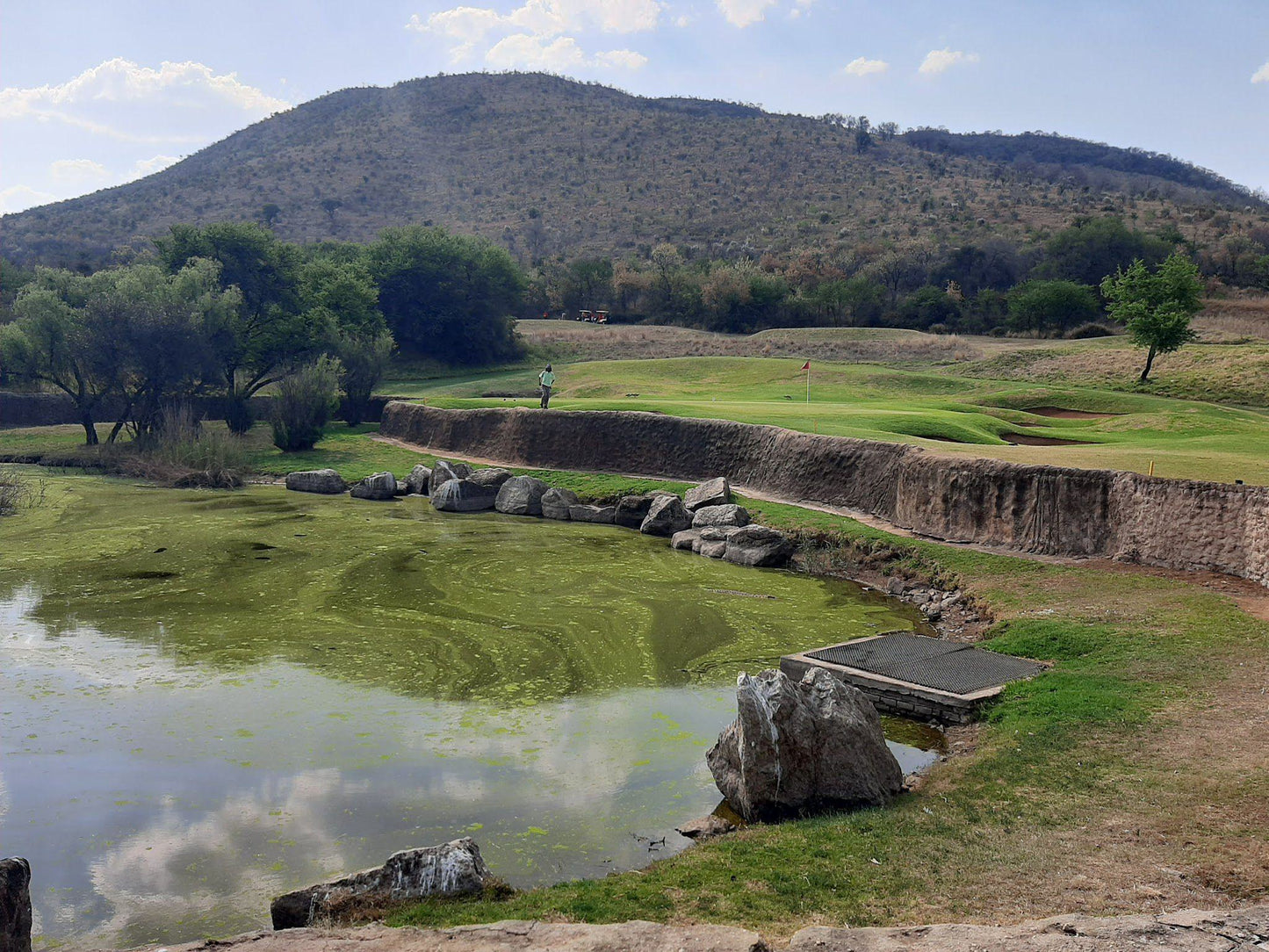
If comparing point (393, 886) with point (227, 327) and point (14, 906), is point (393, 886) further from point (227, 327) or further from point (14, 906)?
point (227, 327)

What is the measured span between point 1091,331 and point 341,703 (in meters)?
51.4

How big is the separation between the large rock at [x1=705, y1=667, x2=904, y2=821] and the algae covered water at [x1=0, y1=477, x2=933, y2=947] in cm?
68

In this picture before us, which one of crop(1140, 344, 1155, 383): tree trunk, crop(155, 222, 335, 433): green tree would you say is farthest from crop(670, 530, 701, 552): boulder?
crop(1140, 344, 1155, 383): tree trunk

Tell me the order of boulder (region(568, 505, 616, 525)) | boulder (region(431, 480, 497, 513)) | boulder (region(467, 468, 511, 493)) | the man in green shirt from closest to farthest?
boulder (region(568, 505, 616, 525)) < boulder (region(431, 480, 497, 513)) < boulder (region(467, 468, 511, 493)) < the man in green shirt

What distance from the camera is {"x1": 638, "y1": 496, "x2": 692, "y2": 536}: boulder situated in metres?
24.6

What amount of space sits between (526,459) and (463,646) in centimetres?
1807

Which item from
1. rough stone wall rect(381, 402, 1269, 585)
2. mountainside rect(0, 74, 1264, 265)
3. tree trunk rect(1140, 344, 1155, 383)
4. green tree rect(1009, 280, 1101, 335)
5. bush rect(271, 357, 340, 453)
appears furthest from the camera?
mountainside rect(0, 74, 1264, 265)

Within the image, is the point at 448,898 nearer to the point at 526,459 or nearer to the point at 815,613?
the point at 815,613

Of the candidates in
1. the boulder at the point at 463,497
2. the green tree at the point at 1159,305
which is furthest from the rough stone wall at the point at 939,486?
the green tree at the point at 1159,305

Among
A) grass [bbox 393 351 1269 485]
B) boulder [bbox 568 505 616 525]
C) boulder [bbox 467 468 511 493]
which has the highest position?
grass [bbox 393 351 1269 485]

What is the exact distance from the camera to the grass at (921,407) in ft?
71.2

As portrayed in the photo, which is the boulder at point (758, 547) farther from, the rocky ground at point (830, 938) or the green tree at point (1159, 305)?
the green tree at point (1159, 305)

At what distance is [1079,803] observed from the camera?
8.51 meters

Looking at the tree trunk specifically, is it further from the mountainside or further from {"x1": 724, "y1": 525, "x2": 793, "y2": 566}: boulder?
the mountainside
